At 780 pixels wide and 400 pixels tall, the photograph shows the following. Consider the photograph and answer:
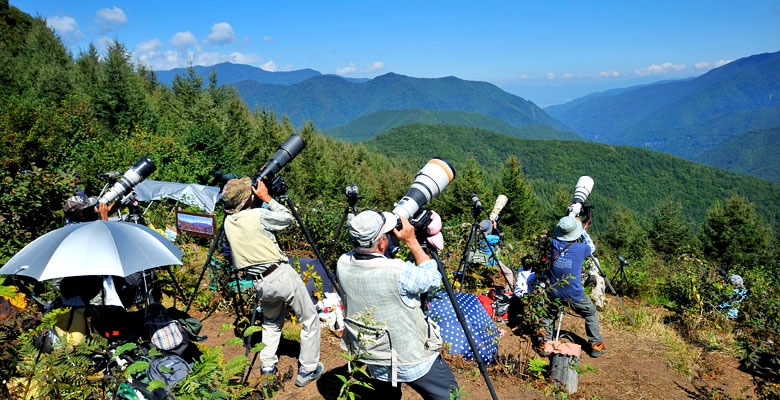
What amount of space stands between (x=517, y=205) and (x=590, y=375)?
3408cm

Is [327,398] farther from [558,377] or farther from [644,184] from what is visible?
[644,184]

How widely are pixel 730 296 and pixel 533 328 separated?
3494 mm

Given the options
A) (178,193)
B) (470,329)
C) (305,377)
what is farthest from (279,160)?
(178,193)

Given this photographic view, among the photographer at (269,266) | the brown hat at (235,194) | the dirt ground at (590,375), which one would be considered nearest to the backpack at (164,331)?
the photographer at (269,266)

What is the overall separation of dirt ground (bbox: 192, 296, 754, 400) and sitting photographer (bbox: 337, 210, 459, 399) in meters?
1.44

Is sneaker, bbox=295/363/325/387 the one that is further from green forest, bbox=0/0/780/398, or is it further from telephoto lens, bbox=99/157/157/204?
telephoto lens, bbox=99/157/157/204

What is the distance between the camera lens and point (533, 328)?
5.12 m

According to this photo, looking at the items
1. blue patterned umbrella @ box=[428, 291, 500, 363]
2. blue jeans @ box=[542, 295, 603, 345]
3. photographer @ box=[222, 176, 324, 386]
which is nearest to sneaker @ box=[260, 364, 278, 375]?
photographer @ box=[222, 176, 324, 386]

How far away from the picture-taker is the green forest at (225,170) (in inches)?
228

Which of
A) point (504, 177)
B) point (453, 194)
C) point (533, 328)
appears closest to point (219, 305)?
point (533, 328)

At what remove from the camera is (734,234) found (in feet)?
103

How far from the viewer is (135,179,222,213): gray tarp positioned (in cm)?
1140

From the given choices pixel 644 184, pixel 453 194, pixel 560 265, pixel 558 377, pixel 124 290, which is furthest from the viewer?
pixel 644 184

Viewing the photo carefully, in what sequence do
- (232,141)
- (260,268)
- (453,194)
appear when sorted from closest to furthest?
(260,268)
(232,141)
(453,194)
